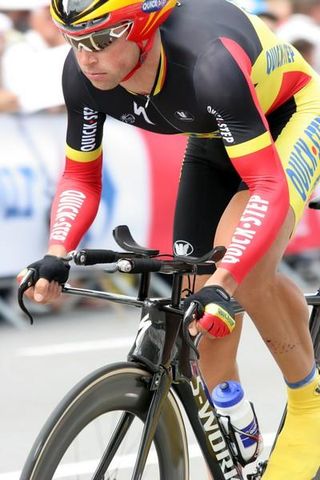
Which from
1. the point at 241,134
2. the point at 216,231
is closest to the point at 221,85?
the point at 241,134

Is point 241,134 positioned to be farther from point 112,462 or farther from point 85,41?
point 112,462

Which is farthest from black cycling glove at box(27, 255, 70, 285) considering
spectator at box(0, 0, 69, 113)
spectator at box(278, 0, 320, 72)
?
spectator at box(278, 0, 320, 72)


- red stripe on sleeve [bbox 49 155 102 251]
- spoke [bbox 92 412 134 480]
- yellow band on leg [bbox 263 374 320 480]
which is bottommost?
yellow band on leg [bbox 263 374 320 480]

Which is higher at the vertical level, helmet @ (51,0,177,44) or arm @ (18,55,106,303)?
helmet @ (51,0,177,44)

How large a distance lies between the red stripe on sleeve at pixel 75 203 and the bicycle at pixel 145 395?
0.28 m

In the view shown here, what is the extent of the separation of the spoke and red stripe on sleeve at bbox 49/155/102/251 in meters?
0.60

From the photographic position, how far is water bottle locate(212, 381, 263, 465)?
435cm

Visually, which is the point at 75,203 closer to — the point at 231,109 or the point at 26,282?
the point at 26,282

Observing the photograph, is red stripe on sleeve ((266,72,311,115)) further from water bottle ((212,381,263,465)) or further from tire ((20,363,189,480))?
tire ((20,363,189,480))

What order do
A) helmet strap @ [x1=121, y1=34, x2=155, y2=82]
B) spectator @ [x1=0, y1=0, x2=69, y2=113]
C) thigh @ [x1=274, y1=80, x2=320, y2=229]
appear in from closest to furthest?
1. helmet strap @ [x1=121, y1=34, x2=155, y2=82]
2. thigh @ [x1=274, y1=80, x2=320, y2=229]
3. spectator @ [x1=0, y1=0, x2=69, y2=113]

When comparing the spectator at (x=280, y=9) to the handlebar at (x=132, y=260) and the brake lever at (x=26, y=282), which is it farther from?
the brake lever at (x=26, y=282)

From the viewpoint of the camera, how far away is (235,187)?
14.9 feet

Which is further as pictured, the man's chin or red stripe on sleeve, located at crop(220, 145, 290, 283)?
the man's chin

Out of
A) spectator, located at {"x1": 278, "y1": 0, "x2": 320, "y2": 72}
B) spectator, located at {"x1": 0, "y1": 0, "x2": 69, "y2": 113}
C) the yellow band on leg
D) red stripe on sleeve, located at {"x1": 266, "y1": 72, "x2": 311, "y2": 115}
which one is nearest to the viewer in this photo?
the yellow band on leg
